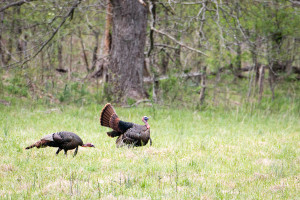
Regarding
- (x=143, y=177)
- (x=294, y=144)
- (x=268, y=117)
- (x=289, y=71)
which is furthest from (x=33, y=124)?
(x=289, y=71)

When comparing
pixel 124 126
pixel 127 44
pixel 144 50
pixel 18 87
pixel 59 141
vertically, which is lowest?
pixel 59 141

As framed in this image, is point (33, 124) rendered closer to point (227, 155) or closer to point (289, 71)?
point (227, 155)

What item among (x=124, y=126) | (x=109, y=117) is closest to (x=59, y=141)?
(x=109, y=117)

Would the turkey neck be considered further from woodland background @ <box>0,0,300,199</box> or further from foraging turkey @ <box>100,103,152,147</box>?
woodland background @ <box>0,0,300,199</box>

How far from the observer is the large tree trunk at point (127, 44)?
1336cm

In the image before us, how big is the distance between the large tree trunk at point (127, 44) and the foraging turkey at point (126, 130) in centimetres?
607

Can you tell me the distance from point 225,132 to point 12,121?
17.6 feet

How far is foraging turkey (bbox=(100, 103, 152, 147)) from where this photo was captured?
275 inches

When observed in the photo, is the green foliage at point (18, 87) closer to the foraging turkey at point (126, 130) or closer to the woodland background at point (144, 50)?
the woodland background at point (144, 50)

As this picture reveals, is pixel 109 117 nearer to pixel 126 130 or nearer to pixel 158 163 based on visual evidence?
pixel 126 130

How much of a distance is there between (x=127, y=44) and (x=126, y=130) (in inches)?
268

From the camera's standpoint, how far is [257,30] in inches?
658

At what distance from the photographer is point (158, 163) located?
6262 millimetres

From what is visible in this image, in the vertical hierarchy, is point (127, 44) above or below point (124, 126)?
above
